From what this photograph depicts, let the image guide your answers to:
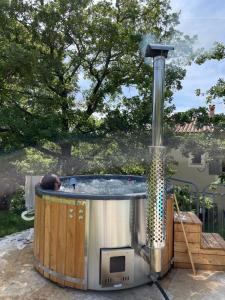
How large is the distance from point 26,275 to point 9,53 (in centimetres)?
547

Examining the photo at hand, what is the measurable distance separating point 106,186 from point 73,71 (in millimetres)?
5316

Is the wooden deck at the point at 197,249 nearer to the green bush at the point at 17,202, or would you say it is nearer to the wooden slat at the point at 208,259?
the wooden slat at the point at 208,259

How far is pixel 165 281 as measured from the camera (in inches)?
126

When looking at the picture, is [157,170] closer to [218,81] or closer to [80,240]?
[80,240]

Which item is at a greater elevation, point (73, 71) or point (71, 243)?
point (73, 71)

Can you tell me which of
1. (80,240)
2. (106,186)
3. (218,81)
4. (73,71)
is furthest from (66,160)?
(80,240)

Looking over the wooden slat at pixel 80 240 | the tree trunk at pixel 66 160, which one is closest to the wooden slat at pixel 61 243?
the wooden slat at pixel 80 240

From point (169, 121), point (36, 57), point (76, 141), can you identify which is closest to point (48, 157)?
point (76, 141)

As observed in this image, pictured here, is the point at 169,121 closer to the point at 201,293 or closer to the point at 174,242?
the point at 174,242

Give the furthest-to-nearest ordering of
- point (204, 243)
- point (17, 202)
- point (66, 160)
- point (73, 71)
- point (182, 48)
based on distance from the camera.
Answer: point (73, 71), point (66, 160), point (182, 48), point (17, 202), point (204, 243)

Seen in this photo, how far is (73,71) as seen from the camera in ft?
30.3

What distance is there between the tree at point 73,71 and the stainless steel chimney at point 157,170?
522 cm

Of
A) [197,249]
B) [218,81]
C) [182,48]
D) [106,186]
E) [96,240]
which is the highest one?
[182,48]

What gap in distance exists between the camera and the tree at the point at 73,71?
25.9ft
